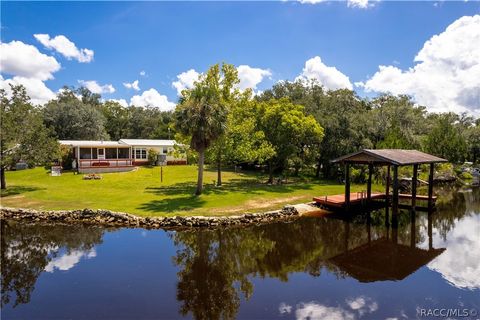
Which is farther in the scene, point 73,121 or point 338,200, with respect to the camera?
point 73,121

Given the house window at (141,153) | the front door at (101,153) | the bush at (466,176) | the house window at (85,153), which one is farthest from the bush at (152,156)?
the bush at (466,176)

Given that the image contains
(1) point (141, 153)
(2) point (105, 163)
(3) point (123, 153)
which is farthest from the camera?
(1) point (141, 153)

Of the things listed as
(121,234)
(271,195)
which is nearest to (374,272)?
(121,234)

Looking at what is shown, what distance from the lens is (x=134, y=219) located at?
63.4 ft

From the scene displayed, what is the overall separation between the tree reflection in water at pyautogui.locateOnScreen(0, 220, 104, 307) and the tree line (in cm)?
1011

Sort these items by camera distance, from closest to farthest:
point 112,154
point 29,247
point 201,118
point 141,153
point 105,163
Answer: point 29,247, point 201,118, point 105,163, point 112,154, point 141,153

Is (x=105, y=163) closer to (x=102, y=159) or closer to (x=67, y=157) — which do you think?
(x=102, y=159)

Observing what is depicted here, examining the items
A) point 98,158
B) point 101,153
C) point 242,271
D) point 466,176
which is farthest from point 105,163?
point 466,176

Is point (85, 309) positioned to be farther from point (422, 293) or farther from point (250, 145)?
point (250, 145)

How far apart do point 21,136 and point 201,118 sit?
16.0 metres

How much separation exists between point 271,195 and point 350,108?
67.7ft

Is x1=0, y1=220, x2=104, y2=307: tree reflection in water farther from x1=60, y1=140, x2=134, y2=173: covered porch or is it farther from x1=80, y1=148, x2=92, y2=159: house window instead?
x1=80, y1=148, x2=92, y2=159: house window

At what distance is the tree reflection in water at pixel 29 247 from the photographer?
11570 mm

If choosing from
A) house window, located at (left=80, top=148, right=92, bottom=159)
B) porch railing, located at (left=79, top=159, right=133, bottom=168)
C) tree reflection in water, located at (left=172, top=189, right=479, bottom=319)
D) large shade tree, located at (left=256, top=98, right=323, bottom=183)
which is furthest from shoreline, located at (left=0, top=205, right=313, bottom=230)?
house window, located at (left=80, top=148, right=92, bottom=159)
